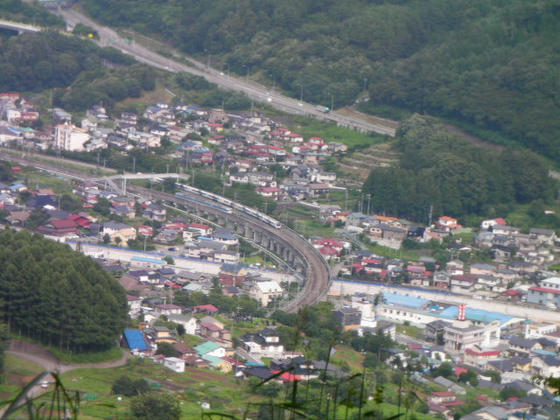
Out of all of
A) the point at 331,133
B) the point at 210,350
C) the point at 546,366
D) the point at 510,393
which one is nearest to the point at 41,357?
the point at 210,350

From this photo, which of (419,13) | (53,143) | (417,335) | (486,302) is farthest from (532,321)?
(419,13)

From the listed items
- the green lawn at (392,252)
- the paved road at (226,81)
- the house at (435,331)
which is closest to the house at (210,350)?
the house at (435,331)

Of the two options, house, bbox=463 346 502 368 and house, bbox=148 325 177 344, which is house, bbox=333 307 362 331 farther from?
house, bbox=148 325 177 344

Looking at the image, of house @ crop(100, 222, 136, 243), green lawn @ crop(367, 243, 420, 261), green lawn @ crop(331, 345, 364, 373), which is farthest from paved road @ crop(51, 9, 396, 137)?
green lawn @ crop(331, 345, 364, 373)

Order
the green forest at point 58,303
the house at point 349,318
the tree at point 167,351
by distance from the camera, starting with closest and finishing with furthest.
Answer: the green forest at point 58,303
the tree at point 167,351
the house at point 349,318

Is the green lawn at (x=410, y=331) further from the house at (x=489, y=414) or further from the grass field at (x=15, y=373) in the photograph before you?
the grass field at (x=15, y=373)

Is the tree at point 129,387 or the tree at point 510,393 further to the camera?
the tree at point 510,393
